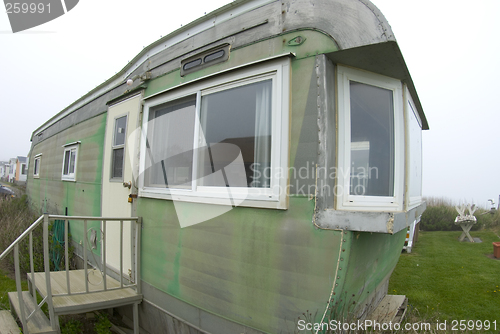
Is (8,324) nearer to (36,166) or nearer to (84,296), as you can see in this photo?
(84,296)

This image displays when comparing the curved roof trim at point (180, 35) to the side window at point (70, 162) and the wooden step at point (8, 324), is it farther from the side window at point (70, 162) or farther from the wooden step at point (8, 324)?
the wooden step at point (8, 324)

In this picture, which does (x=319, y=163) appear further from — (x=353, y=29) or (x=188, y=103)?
(x=188, y=103)

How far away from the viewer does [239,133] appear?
2.80 meters

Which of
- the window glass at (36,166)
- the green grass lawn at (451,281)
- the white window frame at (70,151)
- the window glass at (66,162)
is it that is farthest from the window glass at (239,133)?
the window glass at (36,166)

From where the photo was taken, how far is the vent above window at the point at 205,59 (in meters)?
2.96

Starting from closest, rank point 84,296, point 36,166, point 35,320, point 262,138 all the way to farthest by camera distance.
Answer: point 262,138
point 35,320
point 84,296
point 36,166

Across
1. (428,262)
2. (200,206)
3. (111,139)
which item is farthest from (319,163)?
(428,262)

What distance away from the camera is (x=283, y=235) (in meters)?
2.35

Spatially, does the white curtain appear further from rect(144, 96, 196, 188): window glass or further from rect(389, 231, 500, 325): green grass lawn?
rect(389, 231, 500, 325): green grass lawn

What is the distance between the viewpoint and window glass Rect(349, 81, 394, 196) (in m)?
2.46

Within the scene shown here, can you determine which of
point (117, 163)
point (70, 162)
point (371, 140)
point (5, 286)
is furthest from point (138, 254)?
point (70, 162)

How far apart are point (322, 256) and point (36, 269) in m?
5.67

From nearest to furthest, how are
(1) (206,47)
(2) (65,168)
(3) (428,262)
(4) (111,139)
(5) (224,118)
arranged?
(5) (224,118), (1) (206,47), (4) (111,139), (2) (65,168), (3) (428,262)

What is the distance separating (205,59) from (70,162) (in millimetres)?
4784
